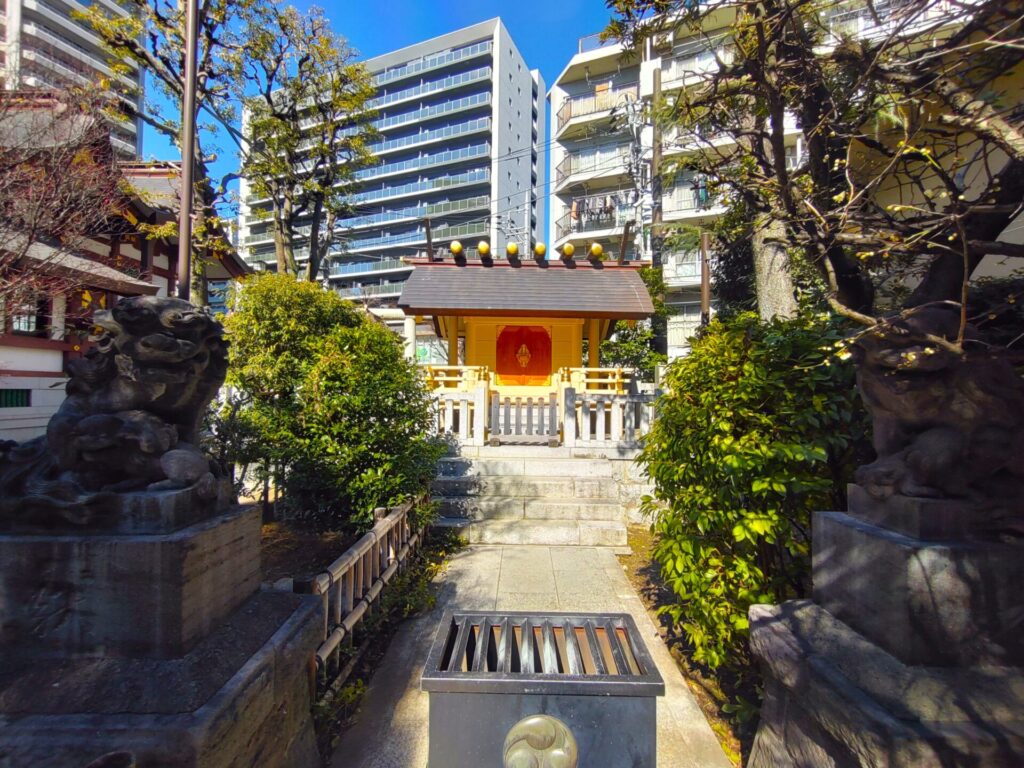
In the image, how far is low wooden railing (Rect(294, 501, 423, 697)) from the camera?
2.81 m

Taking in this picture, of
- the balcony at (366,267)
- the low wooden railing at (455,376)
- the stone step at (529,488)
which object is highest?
the balcony at (366,267)

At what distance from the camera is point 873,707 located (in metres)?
1.61

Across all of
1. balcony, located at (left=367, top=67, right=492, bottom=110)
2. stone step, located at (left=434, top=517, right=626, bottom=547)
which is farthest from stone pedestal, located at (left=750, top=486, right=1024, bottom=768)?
balcony, located at (left=367, top=67, right=492, bottom=110)

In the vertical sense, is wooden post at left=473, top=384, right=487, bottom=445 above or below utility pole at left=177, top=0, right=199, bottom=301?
below

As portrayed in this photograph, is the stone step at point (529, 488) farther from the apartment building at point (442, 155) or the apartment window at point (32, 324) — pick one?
the apartment building at point (442, 155)

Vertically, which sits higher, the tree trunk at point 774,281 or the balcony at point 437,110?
the balcony at point 437,110

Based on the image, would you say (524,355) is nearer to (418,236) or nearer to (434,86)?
(418,236)

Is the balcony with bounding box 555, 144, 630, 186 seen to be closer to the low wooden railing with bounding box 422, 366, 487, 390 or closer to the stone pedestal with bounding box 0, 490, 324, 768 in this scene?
the low wooden railing with bounding box 422, 366, 487, 390

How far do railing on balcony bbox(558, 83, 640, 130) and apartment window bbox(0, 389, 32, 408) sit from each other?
2550 centimetres

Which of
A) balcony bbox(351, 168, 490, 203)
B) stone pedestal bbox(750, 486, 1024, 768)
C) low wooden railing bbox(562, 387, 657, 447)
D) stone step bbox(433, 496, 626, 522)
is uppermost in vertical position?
balcony bbox(351, 168, 490, 203)

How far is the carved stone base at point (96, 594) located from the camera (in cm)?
175

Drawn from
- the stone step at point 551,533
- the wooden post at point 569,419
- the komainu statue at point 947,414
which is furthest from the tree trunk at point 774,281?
the komainu statue at point 947,414

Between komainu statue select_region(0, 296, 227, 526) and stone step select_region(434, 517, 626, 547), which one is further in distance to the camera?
stone step select_region(434, 517, 626, 547)

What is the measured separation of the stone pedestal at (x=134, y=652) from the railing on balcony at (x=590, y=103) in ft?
90.7
